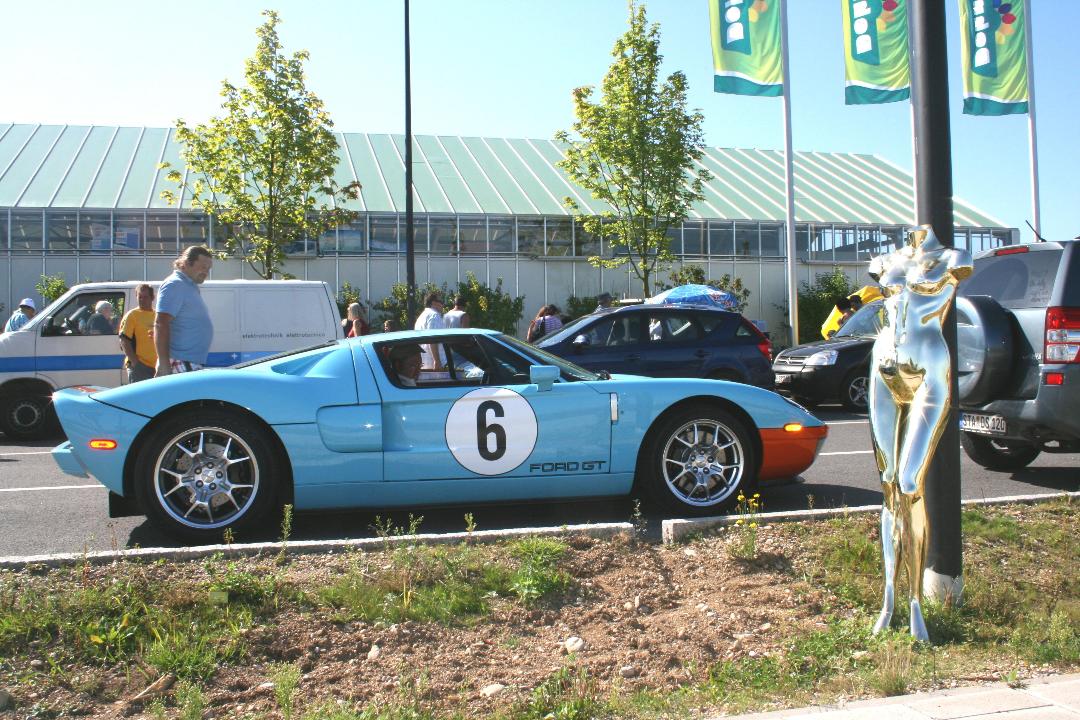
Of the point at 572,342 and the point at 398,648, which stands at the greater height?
the point at 572,342

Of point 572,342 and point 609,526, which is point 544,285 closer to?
point 572,342

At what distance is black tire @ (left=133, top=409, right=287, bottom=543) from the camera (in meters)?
5.28

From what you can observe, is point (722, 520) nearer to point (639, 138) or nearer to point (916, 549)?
point (916, 549)

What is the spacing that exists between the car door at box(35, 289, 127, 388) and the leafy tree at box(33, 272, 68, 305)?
1144 centimetres

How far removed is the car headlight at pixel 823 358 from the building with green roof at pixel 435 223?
30.4 feet

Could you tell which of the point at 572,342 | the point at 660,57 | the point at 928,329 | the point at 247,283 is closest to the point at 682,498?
the point at 928,329

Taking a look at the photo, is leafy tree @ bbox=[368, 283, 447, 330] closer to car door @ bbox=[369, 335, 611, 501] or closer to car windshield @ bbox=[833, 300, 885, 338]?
car windshield @ bbox=[833, 300, 885, 338]

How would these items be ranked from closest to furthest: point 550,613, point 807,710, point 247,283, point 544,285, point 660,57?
point 807,710 < point 550,613 < point 247,283 < point 660,57 < point 544,285

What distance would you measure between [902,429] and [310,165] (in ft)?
56.4

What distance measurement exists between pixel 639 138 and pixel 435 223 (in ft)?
23.0

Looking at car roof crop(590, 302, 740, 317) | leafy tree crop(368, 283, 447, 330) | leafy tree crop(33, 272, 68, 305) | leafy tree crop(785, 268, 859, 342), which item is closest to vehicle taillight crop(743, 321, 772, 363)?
car roof crop(590, 302, 740, 317)

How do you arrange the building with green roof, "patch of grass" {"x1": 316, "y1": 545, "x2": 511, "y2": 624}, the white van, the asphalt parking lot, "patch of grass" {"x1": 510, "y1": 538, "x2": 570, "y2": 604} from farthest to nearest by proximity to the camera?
the building with green roof < the white van < the asphalt parking lot < "patch of grass" {"x1": 510, "y1": 538, "x2": 570, "y2": 604} < "patch of grass" {"x1": 316, "y1": 545, "x2": 511, "y2": 624}

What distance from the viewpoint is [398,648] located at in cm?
372

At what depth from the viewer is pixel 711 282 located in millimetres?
26438
